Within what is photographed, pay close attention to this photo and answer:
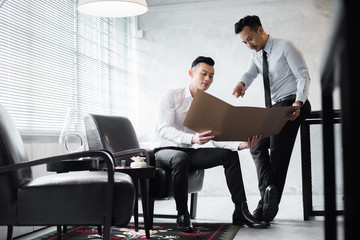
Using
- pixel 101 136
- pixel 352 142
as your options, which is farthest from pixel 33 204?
pixel 352 142

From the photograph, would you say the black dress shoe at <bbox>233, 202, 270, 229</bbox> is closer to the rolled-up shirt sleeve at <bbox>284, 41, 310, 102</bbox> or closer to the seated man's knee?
the seated man's knee

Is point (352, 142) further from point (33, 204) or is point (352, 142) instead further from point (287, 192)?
point (287, 192)

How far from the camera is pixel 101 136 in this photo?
3.24m

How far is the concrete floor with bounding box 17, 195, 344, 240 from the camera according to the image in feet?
9.73

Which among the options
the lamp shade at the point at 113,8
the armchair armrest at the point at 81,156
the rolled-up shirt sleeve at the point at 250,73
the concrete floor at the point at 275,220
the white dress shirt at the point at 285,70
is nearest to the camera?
the armchair armrest at the point at 81,156

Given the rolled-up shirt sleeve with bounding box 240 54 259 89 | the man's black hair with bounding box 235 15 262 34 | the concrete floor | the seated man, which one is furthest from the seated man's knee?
the man's black hair with bounding box 235 15 262 34

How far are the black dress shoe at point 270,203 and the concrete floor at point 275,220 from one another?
0.27 feet

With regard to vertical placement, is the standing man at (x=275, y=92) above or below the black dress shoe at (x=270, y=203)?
above

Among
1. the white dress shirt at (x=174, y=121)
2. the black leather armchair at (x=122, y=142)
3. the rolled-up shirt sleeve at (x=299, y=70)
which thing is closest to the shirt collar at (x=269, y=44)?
the rolled-up shirt sleeve at (x=299, y=70)

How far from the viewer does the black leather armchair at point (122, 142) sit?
314cm

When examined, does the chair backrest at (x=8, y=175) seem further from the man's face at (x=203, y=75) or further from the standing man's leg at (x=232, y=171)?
the man's face at (x=203, y=75)

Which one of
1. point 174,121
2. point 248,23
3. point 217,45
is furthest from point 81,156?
point 217,45

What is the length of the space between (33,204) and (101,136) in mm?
1317

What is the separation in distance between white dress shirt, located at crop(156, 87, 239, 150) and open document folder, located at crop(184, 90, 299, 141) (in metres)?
0.47
